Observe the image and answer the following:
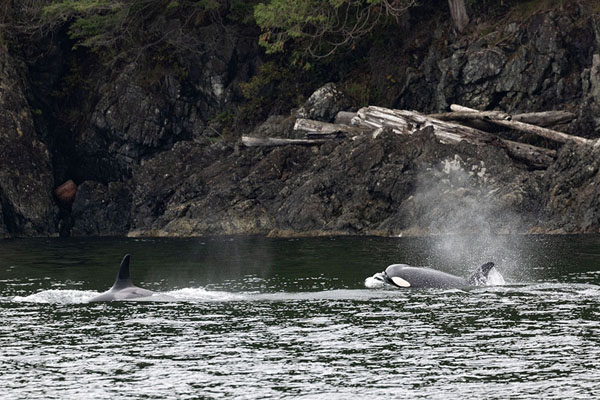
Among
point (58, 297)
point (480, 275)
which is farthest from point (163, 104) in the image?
point (480, 275)

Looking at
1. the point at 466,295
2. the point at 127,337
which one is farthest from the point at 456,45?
the point at 127,337

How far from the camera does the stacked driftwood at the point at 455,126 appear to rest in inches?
1813

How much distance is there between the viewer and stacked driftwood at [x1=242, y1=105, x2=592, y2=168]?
151 ft

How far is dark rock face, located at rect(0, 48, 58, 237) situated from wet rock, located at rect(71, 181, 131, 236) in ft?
4.53

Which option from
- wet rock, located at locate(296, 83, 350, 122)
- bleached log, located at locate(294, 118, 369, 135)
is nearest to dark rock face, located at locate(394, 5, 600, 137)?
wet rock, located at locate(296, 83, 350, 122)

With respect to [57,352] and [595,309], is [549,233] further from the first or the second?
[57,352]

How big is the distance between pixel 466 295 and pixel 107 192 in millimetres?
35511

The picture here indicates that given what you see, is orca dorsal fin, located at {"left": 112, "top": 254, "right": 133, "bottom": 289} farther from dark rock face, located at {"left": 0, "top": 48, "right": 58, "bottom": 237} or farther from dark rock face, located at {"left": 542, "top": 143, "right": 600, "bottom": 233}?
dark rock face, located at {"left": 0, "top": 48, "right": 58, "bottom": 237}

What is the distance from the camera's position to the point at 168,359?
17.3 metres

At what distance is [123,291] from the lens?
2480cm

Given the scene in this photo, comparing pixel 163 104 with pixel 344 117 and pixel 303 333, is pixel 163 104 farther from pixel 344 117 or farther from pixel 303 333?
pixel 303 333

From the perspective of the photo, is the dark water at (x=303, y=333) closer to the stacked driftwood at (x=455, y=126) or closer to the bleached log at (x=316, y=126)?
the stacked driftwood at (x=455, y=126)

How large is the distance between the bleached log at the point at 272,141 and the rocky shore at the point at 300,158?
0.32 m

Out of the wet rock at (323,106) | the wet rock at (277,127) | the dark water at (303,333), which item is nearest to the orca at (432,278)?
the dark water at (303,333)
